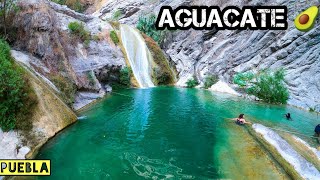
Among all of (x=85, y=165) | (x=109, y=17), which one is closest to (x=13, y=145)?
(x=85, y=165)

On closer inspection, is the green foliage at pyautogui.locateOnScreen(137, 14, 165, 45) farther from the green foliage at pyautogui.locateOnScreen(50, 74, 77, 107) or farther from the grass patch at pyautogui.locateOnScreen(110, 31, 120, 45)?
the green foliage at pyautogui.locateOnScreen(50, 74, 77, 107)

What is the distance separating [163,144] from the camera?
1567cm

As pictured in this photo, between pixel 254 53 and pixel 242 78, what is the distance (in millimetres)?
4222

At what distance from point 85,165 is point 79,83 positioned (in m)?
13.1

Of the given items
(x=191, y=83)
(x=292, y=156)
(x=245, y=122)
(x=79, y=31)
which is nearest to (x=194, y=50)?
(x=191, y=83)

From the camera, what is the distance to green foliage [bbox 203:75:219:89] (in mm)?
39688

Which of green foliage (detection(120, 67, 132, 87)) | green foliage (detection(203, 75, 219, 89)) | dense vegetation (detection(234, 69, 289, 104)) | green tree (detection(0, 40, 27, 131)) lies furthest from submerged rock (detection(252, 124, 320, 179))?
green foliage (detection(203, 75, 219, 89))

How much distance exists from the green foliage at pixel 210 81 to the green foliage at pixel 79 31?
16.7 metres

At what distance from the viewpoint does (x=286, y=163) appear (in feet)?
42.8

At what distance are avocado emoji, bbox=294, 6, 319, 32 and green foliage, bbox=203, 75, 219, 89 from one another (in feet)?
39.6

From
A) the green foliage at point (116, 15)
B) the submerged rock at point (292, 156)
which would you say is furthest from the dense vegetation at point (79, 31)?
the green foliage at point (116, 15)

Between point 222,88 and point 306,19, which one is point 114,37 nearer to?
point 222,88

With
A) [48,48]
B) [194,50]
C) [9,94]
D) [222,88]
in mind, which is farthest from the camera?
[194,50]

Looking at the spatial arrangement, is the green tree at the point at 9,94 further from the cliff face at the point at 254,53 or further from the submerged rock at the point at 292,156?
the cliff face at the point at 254,53
